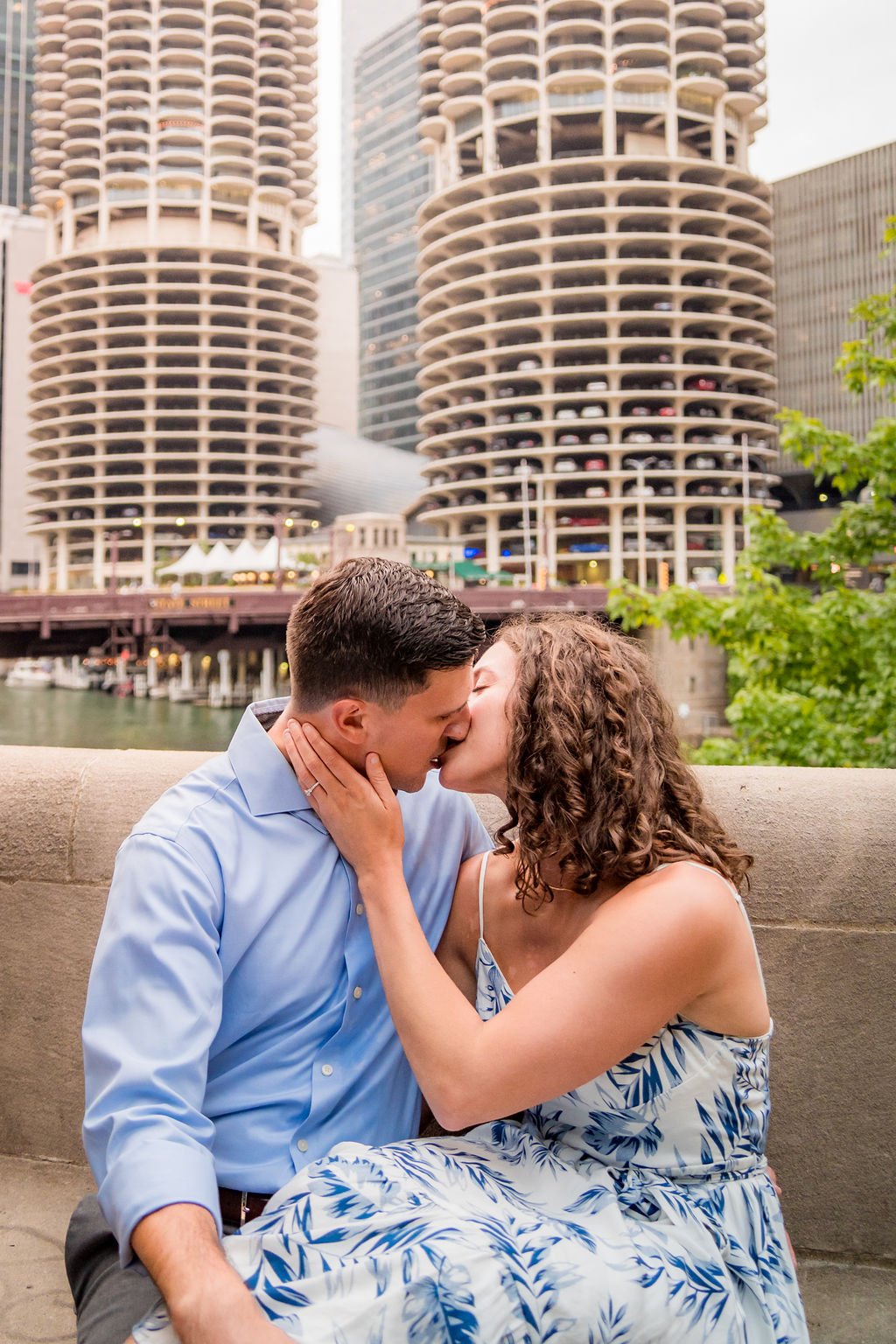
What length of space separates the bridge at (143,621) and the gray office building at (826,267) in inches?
2036

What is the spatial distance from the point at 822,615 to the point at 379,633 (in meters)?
7.16

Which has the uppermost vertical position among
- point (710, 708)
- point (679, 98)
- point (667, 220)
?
point (679, 98)

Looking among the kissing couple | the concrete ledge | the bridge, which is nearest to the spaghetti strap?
the kissing couple

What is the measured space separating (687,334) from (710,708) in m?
40.7

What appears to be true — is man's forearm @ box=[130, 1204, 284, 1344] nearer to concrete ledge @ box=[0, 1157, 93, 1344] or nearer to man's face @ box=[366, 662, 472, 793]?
man's face @ box=[366, 662, 472, 793]

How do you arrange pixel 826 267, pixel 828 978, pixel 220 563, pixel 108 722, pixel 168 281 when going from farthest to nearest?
pixel 168 281, pixel 826 267, pixel 220 563, pixel 108 722, pixel 828 978

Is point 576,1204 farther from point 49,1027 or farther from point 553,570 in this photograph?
point 553,570

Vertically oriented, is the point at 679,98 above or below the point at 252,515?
above

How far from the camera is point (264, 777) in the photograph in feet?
5.47

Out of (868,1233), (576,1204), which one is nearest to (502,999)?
(576,1204)

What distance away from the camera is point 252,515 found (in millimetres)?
88000

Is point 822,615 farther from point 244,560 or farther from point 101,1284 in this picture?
point 244,560

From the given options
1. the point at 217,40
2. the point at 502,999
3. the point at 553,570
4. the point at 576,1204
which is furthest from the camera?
the point at 217,40

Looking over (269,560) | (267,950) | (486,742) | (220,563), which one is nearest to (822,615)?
(486,742)
